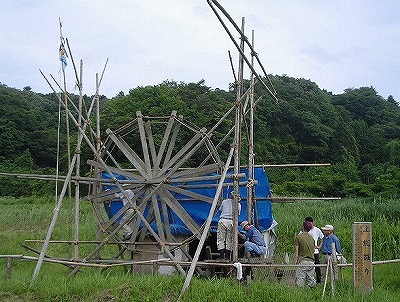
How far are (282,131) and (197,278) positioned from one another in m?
38.7

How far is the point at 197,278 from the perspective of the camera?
33.1 feet

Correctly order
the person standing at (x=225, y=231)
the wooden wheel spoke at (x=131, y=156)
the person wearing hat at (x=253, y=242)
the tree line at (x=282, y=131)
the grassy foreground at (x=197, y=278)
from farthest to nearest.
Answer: the tree line at (x=282, y=131)
the wooden wheel spoke at (x=131, y=156)
the person standing at (x=225, y=231)
the person wearing hat at (x=253, y=242)
the grassy foreground at (x=197, y=278)

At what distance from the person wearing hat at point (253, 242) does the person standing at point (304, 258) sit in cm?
71

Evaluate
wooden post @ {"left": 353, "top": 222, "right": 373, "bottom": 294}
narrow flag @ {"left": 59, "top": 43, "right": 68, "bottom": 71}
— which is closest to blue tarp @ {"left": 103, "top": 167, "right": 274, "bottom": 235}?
narrow flag @ {"left": 59, "top": 43, "right": 68, "bottom": 71}

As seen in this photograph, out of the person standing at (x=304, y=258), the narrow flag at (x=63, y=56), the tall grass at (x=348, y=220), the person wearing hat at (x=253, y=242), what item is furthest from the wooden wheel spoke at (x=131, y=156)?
the tall grass at (x=348, y=220)

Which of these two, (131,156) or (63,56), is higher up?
(63,56)

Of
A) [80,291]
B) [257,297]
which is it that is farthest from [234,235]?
[80,291]

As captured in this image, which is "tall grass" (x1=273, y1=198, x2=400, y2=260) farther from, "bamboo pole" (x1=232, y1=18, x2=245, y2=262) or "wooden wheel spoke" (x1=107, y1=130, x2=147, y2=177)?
"bamboo pole" (x1=232, y1=18, x2=245, y2=262)

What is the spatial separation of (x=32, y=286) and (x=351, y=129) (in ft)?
145

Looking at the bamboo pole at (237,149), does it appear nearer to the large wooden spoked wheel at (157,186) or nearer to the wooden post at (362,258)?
the large wooden spoked wheel at (157,186)

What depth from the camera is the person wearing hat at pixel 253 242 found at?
409 inches

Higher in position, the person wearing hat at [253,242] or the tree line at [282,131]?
the tree line at [282,131]

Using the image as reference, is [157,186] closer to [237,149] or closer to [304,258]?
[237,149]

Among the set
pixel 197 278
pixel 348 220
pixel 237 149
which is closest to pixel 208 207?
pixel 237 149
